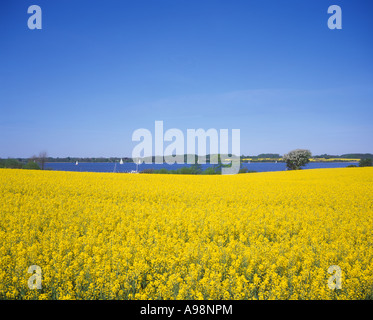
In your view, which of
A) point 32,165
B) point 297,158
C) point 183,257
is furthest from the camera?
point 297,158

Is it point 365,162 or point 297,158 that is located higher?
point 297,158

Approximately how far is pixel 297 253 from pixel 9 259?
598 cm

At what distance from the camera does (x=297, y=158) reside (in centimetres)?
5619

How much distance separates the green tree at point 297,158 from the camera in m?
55.8

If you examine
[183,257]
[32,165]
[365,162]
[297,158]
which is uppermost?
[297,158]

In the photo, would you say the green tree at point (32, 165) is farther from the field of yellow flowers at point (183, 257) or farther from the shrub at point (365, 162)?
the shrub at point (365, 162)

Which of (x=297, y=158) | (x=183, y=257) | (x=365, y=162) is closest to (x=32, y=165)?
(x=183, y=257)

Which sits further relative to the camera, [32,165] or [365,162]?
[365,162]

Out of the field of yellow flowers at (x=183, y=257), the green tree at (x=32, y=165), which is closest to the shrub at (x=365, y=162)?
the field of yellow flowers at (x=183, y=257)

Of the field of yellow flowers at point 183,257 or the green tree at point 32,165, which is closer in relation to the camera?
the field of yellow flowers at point 183,257

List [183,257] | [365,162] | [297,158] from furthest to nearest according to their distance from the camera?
[297,158]
[365,162]
[183,257]

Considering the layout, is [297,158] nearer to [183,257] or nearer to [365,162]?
[365,162]
